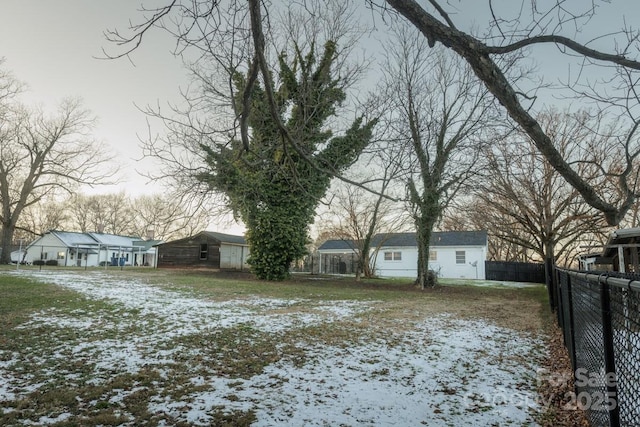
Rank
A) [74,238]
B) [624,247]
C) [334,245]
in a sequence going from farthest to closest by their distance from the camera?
1. [74,238]
2. [334,245]
3. [624,247]

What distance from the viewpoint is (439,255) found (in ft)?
101

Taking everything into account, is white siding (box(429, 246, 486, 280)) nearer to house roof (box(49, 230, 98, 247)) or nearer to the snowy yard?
the snowy yard

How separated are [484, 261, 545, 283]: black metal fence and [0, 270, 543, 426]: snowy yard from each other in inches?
818

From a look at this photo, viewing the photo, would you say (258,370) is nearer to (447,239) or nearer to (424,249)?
(424,249)

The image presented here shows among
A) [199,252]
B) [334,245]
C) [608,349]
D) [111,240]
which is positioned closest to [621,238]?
[608,349]

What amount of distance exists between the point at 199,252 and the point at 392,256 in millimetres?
→ 16086

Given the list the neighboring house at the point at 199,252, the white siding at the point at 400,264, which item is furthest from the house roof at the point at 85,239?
the white siding at the point at 400,264

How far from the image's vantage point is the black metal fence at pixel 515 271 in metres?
25.1

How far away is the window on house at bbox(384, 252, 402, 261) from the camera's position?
32.0 meters

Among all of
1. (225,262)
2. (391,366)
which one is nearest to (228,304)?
(391,366)

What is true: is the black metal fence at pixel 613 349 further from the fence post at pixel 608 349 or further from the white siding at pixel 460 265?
the white siding at pixel 460 265

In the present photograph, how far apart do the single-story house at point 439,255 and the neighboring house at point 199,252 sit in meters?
9.14

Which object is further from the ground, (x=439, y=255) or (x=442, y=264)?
(x=439, y=255)

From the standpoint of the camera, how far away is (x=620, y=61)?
2154mm
